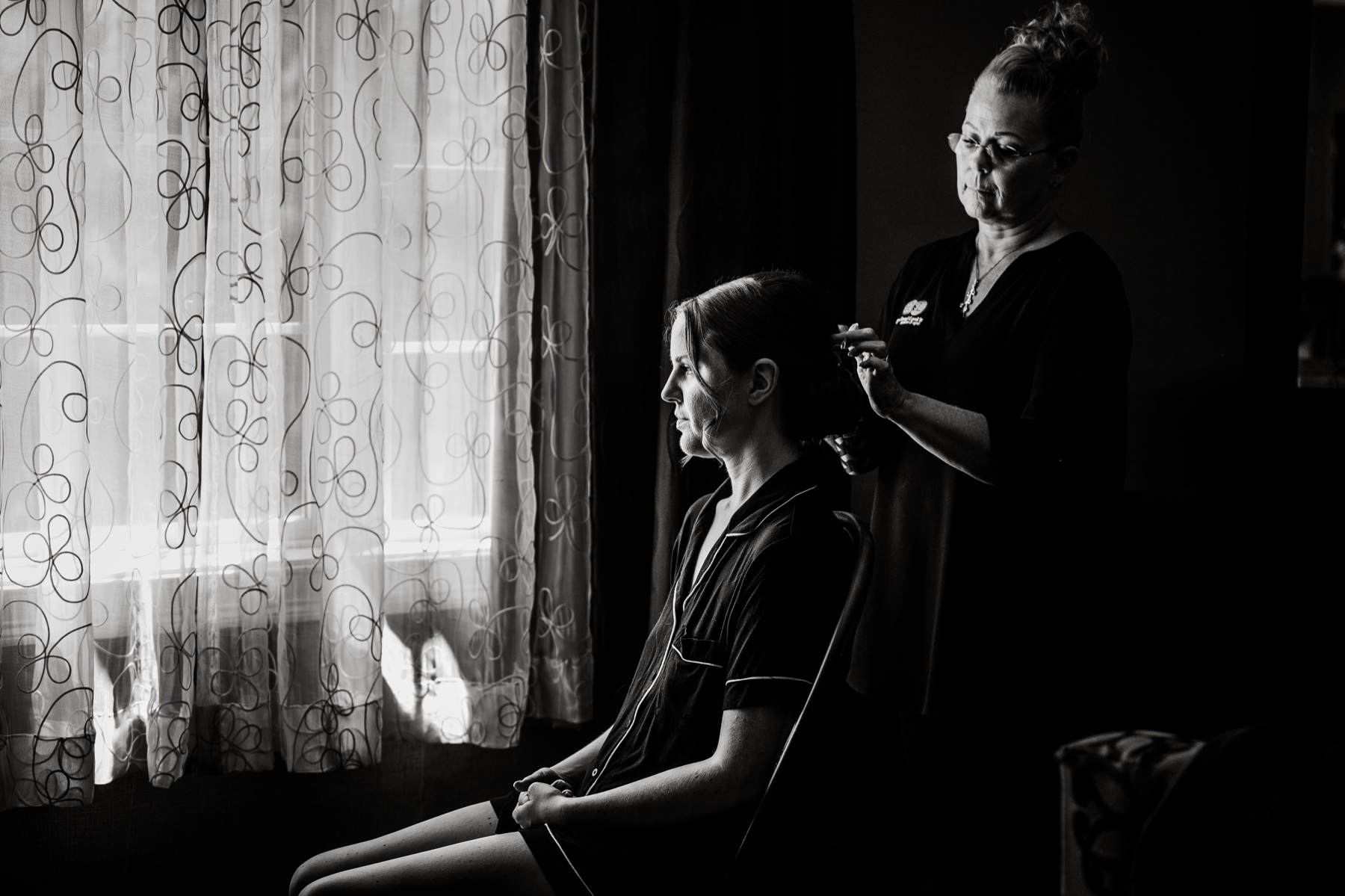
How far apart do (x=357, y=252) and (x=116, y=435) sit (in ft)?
1.85

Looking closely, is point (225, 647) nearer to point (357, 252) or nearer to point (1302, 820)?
point (357, 252)

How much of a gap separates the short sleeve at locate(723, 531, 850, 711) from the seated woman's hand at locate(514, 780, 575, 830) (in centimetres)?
26

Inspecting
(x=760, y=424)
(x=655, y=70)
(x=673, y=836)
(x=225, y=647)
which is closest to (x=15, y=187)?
(x=225, y=647)

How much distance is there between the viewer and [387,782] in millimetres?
2320

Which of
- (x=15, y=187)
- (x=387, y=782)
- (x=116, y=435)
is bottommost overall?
(x=387, y=782)

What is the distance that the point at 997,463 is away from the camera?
1562 mm

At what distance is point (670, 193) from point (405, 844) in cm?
144

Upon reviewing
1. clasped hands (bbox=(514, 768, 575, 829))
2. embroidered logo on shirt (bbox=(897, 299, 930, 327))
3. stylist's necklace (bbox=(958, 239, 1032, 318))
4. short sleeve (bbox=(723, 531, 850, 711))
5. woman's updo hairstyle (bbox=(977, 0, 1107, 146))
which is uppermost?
woman's updo hairstyle (bbox=(977, 0, 1107, 146))

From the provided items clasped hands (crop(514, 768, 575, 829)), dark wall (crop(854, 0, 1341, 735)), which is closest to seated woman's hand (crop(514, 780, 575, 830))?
clasped hands (crop(514, 768, 575, 829))

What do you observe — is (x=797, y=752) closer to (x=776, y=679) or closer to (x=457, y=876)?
(x=776, y=679)

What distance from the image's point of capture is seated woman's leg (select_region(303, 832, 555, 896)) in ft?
4.44

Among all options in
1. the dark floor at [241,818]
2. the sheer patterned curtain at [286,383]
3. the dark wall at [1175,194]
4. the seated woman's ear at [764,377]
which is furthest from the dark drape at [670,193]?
the seated woman's ear at [764,377]

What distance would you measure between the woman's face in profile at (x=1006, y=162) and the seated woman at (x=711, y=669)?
1.21 feet

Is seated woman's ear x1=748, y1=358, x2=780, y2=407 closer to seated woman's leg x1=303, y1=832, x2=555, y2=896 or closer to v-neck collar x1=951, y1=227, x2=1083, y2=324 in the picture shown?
v-neck collar x1=951, y1=227, x2=1083, y2=324
